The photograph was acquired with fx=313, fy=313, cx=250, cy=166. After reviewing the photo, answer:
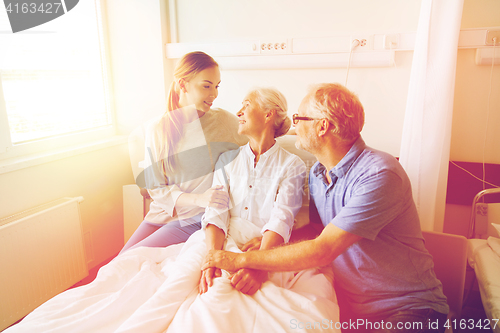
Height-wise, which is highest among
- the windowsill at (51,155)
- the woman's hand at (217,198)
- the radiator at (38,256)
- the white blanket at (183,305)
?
the windowsill at (51,155)

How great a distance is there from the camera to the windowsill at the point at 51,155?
5.73ft

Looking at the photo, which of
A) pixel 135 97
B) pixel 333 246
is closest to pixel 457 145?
pixel 333 246

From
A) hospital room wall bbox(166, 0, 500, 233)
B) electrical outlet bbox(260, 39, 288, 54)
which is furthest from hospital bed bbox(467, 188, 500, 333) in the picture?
electrical outlet bbox(260, 39, 288, 54)

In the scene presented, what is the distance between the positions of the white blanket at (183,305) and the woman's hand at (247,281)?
21mm

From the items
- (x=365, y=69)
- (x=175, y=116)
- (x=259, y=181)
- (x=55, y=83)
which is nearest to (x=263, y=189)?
(x=259, y=181)

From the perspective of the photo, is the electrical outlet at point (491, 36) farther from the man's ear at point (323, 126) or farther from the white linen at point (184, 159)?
the white linen at point (184, 159)

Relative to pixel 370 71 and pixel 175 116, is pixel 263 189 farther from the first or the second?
pixel 370 71

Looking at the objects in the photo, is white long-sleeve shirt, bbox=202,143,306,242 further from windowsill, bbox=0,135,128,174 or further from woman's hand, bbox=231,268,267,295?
windowsill, bbox=0,135,128,174

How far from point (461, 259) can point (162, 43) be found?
2.44 metres

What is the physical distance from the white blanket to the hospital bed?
619 mm

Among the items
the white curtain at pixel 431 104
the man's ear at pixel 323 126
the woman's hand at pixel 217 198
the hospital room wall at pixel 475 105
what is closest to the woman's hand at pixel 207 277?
the woman's hand at pixel 217 198

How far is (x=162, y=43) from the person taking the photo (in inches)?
99.9

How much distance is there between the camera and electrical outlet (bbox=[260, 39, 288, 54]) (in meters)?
2.21

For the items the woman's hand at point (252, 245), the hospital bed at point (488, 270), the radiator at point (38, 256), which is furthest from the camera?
the radiator at point (38, 256)
